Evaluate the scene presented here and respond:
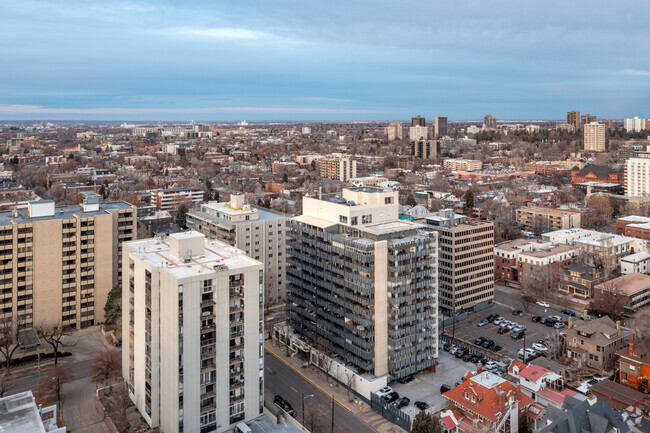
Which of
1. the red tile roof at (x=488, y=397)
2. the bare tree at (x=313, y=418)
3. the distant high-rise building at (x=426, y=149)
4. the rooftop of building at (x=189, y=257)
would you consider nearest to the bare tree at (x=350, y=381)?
the bare tree at (x=313, y=418)

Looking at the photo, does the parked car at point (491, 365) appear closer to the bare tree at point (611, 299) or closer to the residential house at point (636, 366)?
the residential house at point (636, 366)

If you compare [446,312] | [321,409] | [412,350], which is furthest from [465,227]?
[321,409]

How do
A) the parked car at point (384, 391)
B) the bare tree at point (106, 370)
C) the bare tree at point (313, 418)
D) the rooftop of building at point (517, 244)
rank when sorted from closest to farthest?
the bare tree at point (313, 418)
the parked car at point (384, 391)
the bare tree at point (106, 370)
the rooftop of building at point (517, 244)

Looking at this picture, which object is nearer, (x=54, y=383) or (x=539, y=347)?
(x=54, y=383)

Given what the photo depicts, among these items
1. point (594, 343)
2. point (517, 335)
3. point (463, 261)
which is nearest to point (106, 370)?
point (463, 261)

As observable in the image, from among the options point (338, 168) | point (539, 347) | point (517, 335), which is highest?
point (338, 168)

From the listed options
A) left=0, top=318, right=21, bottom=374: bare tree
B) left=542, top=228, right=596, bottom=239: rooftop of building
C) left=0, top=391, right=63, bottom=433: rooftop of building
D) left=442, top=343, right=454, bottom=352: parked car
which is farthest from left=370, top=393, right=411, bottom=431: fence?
left=542, top=228, right=596, bottom=239: rooftop of building

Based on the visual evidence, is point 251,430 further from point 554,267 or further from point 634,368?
point 554,267

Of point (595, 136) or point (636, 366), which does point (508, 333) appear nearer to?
point (636, 366)
